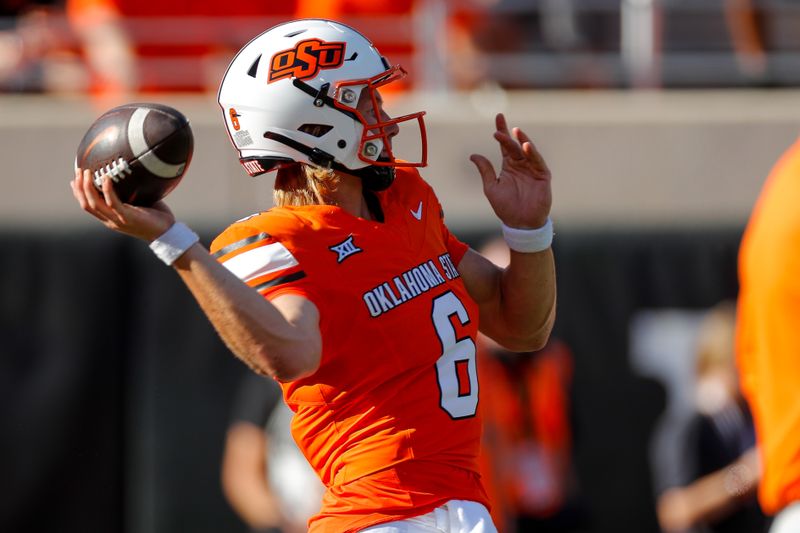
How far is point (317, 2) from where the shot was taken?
7.53m

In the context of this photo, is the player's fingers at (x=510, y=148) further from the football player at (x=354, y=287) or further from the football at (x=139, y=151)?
the football at (x=139, y=151)

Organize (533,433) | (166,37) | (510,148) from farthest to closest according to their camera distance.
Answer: (166,37)
(533,433)
(510,148)

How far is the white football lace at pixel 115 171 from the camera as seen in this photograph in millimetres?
2912

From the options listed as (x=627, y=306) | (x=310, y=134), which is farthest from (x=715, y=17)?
(x=310, y=134)

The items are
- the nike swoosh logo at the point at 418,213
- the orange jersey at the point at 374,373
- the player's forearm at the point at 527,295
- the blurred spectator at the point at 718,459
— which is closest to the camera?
the orange jersey at the point at 374,373

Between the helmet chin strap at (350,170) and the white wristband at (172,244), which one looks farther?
the helmet chin strap at (350,170)

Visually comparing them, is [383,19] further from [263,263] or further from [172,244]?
[172,244]

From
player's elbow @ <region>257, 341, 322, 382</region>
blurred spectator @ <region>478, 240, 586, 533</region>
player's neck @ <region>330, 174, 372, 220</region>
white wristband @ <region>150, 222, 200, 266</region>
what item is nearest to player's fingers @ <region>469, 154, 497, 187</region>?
player's neck @ <region>330, 174, 372, 220</region>

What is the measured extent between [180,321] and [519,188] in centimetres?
376

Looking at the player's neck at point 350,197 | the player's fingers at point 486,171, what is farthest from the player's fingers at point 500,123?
the player's neck at point 350,197

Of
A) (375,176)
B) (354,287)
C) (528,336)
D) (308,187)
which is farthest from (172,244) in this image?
Answer: (528,336)

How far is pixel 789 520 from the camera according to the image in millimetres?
3992

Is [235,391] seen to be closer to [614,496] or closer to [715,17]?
[614,496]

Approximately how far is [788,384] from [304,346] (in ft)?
5.54
